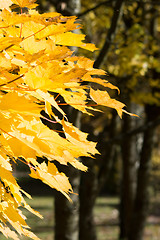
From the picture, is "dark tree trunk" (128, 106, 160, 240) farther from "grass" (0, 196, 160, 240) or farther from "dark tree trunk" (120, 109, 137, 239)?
"grass" (0, 196, 160, 240)

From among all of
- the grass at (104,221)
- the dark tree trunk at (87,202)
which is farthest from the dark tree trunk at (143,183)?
the grass at (104,221)

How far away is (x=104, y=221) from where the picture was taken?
12.4 meters

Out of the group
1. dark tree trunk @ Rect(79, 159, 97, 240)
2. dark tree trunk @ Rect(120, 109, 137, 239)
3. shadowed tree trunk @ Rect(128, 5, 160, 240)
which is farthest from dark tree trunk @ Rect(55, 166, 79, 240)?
dark tree trunk @ Rect(120, 109, 137, 239)

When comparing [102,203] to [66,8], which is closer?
[66,8]

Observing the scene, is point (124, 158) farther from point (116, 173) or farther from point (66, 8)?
point (116, 173)

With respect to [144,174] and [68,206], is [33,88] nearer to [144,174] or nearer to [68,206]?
[68,206]

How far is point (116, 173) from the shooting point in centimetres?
1781

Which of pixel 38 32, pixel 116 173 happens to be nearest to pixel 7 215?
pixel 38 32

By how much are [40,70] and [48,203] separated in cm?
1578

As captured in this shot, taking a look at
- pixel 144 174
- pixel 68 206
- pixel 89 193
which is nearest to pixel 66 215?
pixel 68 206

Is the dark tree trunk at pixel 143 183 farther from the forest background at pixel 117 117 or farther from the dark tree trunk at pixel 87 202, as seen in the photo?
the dark tree trunk at pixel 87 202

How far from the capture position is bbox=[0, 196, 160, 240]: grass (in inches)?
381

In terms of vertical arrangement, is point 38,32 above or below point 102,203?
above

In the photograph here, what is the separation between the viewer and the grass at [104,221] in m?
9.67
